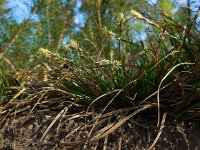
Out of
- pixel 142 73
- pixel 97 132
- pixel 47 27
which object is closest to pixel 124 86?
pixel 142 73

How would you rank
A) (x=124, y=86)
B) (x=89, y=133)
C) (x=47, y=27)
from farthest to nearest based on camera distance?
1. (x=47, y=27)
2. (x=124, y=86)
3. (x=89, y=133)

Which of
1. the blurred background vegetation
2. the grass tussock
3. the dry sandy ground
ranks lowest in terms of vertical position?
the dry sandy ground

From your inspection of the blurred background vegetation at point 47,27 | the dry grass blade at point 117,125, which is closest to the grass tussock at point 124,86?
the dry grass blade at point 117,125

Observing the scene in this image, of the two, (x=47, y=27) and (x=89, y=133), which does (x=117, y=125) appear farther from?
(x=47, y=27)

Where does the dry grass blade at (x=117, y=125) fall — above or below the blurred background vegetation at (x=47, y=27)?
below

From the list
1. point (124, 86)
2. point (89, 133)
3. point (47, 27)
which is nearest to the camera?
point (89, 133)

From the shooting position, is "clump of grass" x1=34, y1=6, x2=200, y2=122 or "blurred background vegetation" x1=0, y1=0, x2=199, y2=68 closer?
"clump of grass" x1=34, y1=6, x2=200, y2=122

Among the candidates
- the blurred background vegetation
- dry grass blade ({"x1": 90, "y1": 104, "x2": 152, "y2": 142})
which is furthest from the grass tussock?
the blurred background vegetation

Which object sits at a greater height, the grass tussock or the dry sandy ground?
the grass tussock

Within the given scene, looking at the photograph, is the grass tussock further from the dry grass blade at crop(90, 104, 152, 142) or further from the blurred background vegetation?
the blurred background vegetation

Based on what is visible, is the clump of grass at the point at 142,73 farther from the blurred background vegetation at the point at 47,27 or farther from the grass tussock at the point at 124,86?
the blurred background vegetation at the point at 47,27

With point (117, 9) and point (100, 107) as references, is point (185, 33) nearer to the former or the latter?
point (100, 107)

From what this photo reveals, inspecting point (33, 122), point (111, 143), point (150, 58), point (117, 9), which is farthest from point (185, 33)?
point (117, 9)
